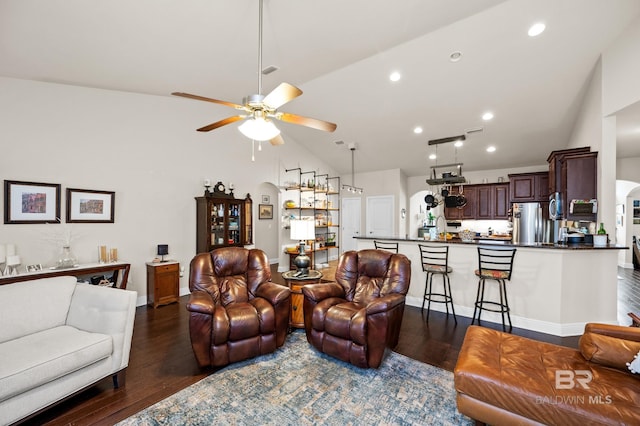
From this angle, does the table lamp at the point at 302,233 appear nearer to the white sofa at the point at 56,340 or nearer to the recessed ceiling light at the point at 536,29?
the white sofa at the point at 56,340

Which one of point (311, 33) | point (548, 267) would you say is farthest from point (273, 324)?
point (548, 267)

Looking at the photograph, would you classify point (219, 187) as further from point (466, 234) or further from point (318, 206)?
point (466, 234)

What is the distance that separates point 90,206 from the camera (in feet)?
13.3

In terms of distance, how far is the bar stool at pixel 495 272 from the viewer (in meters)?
3.56

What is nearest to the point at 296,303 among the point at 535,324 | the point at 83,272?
the point at 83,272

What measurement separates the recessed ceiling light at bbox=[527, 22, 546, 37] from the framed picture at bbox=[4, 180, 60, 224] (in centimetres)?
646

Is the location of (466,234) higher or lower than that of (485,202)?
lower

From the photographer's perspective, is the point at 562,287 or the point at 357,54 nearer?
the point at 562,287

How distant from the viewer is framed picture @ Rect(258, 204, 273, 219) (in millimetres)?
7436

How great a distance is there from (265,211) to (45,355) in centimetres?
579

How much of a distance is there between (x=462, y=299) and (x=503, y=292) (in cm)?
55

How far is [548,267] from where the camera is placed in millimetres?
→ 3523

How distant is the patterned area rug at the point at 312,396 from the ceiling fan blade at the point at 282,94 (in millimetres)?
2274

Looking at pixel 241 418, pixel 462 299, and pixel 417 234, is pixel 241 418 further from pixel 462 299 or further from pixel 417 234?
pixel 417 234
